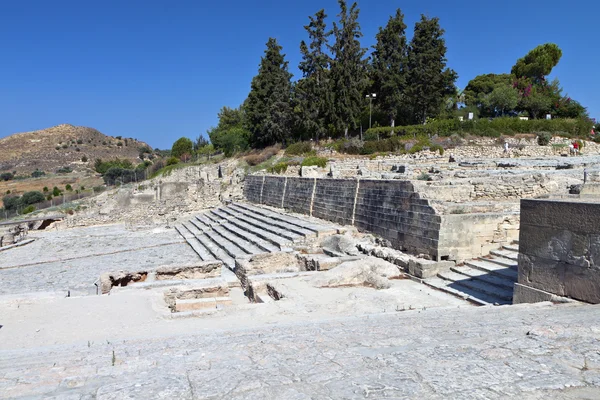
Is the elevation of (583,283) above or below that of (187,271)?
above

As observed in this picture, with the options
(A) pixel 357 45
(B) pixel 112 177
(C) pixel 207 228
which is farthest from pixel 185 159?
(C) pixel 207 228

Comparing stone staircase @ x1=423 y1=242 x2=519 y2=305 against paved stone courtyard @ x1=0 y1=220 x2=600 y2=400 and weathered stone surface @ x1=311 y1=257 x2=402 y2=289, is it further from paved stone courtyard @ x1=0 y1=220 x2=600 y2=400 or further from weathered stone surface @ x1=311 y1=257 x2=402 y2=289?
paved stone courtyard @ x1=0 y1=220 x2=600 y2=400

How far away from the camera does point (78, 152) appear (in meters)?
78.8

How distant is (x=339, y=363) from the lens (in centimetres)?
330

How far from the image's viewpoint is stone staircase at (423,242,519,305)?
23.5 ft

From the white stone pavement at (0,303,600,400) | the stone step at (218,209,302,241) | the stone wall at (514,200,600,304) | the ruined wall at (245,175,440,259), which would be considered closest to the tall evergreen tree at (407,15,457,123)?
the ruined wall at (245,175,440,259)

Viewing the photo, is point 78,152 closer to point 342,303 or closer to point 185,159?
point 185,159

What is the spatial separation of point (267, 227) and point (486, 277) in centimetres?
808

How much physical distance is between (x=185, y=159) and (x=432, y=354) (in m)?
46.3

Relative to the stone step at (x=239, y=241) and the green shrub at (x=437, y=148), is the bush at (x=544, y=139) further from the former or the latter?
the stone step at (x=239, y=241)

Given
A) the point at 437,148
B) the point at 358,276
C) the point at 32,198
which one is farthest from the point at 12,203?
the point at 358,276

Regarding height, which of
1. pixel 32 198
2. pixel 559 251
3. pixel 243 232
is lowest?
pixel 32 198

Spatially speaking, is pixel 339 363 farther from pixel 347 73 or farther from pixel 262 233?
pixel 347 73

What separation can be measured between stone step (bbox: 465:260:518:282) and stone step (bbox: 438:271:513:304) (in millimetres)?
371
